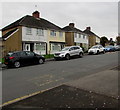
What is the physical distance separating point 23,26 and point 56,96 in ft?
71.5

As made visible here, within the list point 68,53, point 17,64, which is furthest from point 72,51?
point 17,64

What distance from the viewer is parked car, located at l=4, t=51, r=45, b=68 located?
43.7ft

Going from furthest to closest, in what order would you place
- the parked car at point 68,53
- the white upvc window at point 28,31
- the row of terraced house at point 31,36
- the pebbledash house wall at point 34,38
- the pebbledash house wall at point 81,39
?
the pebbledash house wall at point 81,39, the white upvc window at point 28,31, the pebbledash house wall at point 34,38, the row of terraced house at point 31,36, the parked car at point 68,53

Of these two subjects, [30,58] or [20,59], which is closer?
[20,59]

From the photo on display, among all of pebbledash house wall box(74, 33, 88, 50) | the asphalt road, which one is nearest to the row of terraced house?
pebbledash house wall box(74, 33, 88, 50)

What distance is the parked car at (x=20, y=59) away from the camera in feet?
43.7

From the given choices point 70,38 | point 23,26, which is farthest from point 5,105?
point 70,38

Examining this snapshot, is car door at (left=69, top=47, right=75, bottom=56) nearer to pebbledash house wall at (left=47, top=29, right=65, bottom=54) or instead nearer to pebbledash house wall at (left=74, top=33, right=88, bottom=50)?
pebbledash house wall at (left=47, top=29, right=65, bottom=54)

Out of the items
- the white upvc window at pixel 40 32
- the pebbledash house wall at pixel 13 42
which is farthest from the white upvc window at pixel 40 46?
the pebbledash house wall at pixel 13 42

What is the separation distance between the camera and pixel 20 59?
45.0 ft

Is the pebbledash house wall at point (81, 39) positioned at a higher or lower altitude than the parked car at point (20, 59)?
higher

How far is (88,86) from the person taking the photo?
5809 mm

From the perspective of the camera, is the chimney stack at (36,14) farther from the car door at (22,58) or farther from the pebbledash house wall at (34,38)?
the car door at (22,58)

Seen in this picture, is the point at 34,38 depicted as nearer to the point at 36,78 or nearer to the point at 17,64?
the point at 17,64
